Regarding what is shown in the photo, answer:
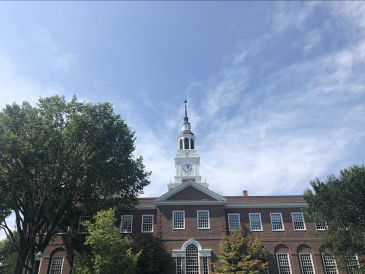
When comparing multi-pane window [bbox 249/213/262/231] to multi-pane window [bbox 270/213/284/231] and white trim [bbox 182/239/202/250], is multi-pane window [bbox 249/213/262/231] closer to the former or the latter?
multi-pane window [bbox 270/213/284/231]

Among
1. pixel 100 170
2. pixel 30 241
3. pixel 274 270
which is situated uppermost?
pixel 100 170

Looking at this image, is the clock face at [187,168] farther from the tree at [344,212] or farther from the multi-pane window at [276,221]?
the tree at [344,212]

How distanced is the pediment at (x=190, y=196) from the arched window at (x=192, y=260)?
17.1ft

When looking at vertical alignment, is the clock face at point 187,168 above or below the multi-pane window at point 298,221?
above

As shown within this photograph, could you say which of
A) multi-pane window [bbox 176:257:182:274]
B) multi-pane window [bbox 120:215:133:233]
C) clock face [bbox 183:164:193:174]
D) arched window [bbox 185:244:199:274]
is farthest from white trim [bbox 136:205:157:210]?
clock face [bbox 183:164:193:174]

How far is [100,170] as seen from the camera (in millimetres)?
26844

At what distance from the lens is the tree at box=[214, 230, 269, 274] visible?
2761 centimetres

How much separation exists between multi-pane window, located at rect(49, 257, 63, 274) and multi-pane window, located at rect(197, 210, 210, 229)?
16.5 metres

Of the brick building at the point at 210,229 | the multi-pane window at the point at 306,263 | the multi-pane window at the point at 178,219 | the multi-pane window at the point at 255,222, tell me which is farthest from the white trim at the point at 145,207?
the multi-pane window at the point at 306,263

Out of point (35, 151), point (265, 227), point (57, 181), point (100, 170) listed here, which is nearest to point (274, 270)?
point (265, 227)

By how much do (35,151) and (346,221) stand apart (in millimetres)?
30090

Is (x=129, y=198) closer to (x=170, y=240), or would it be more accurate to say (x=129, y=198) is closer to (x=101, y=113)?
(x=170, y=240)

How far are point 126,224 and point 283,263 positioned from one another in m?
18.7

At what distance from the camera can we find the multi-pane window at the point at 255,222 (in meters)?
33.6
